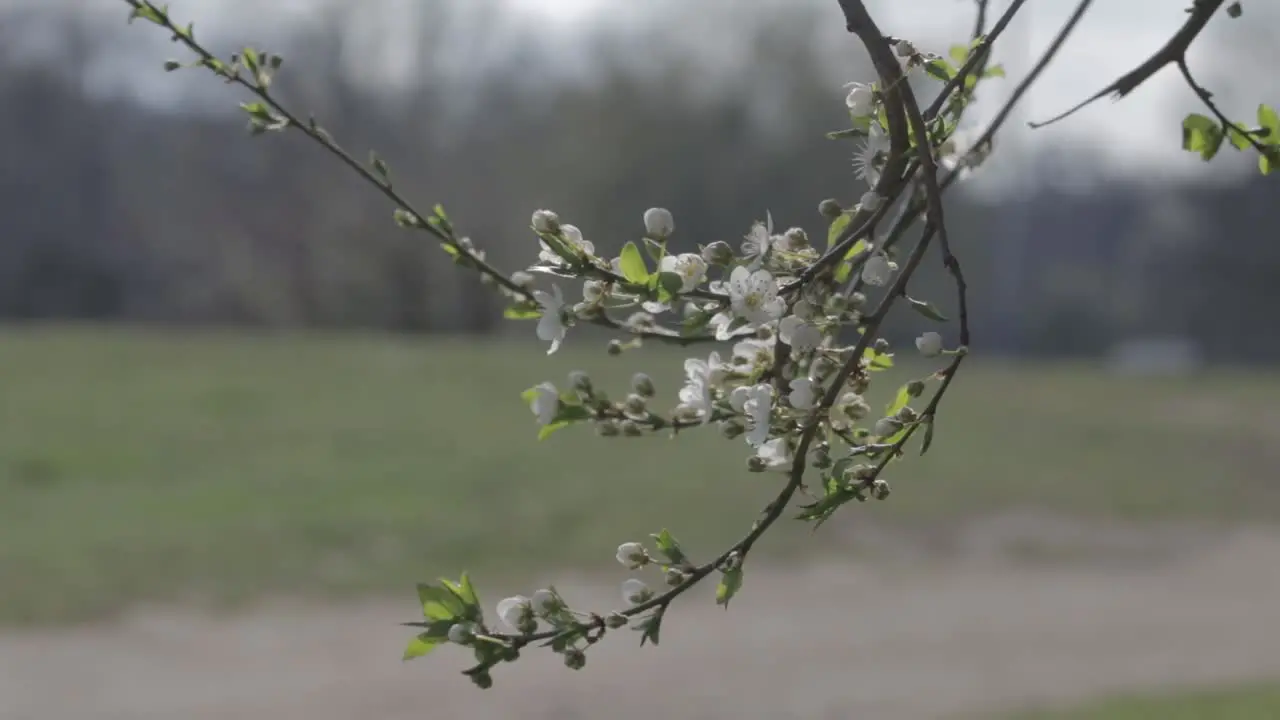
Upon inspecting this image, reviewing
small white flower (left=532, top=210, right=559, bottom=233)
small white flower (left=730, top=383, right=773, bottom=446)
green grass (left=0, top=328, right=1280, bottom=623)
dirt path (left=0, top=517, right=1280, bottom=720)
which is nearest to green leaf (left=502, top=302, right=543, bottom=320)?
small white flower (left=532, top=210, right=559, bottom=233)

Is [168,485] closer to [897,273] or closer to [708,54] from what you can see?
[897,273]

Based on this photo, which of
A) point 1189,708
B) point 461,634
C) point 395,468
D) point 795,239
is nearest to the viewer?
point 461,634

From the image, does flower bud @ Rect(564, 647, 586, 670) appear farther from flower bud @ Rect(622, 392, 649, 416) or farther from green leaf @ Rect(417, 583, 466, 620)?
flower bud @ Rect(622, 392, 649, 416)

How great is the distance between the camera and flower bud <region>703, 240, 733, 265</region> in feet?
4.25

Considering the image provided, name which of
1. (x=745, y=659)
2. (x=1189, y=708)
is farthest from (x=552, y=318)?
(x=745, y=659)

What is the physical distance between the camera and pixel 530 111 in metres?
26.5

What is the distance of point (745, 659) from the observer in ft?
25.4

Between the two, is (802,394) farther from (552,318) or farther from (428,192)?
(428,192)

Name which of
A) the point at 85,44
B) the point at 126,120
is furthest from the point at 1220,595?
the point at 85,44

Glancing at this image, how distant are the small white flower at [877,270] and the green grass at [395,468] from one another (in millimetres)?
7755

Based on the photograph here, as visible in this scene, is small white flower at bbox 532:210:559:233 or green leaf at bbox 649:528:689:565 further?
green leaf at bbox 649:528:689:565

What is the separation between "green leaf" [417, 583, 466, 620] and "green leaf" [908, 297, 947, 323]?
537 mm

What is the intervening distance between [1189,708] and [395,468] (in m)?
7.50

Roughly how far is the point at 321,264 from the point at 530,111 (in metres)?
5.18
